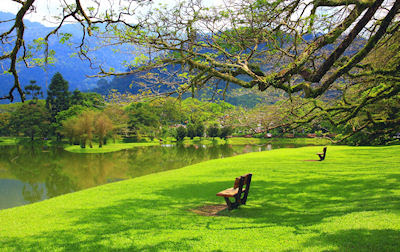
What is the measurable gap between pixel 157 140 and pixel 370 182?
72.8 metres

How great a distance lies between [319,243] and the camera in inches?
212

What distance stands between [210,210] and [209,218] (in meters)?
1.11

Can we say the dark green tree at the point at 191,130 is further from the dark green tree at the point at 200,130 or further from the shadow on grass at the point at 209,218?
the shadow on grass at the point at 209,218

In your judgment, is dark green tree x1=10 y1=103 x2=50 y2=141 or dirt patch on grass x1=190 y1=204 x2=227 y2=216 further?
dark green tree x1=10 y1=103 x2=50 y2=141

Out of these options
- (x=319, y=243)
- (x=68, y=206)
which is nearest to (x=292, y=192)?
(x=319, y=243)

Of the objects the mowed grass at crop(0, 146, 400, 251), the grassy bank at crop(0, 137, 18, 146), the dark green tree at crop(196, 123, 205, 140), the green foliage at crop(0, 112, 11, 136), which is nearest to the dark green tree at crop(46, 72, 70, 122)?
the grassy bank at crop(0, 137, 18, 146)

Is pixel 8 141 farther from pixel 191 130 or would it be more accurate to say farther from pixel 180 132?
pixel 191 130

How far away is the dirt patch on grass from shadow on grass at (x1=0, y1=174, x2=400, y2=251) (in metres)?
0.32

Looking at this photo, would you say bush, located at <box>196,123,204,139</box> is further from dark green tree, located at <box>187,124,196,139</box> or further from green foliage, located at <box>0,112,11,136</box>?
green foliage, located at <box>0,112,11,136</box>

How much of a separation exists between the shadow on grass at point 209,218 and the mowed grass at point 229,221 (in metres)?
0.02

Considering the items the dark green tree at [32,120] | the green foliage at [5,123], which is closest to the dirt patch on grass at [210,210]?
the dark green tree at [32,120]

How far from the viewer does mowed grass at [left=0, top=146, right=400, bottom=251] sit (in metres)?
5.74

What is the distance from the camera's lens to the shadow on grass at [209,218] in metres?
6.13

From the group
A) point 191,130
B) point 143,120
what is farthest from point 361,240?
point 191,130
